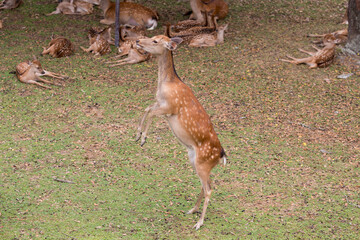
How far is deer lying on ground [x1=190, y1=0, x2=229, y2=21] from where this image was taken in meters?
10.6

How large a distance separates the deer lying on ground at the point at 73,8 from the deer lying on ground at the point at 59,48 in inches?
80.4

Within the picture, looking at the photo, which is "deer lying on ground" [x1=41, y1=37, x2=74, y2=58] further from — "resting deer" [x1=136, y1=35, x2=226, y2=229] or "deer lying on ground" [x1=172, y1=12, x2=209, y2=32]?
"resting deer" [x1=136, y1=35, x2=226, y2=229]

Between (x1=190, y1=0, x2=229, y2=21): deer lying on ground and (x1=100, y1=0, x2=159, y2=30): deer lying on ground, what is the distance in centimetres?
79

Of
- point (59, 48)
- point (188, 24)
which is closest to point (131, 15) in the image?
point (188, 24)

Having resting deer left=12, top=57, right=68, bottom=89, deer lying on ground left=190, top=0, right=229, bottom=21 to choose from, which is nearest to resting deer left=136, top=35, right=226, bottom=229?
resting deer left=12, top=57, right=68, bottom=89

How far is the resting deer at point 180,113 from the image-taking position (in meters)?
4.96

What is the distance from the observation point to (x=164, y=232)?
4.96 metres

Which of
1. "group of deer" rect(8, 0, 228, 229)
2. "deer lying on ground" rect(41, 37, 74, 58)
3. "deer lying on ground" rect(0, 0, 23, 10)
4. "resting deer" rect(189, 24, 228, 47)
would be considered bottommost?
"resting deer" rect(189, 24, 228, 47)

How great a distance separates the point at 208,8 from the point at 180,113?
6.29 m

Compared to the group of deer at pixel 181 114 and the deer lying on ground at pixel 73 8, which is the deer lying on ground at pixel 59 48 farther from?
the group of deer at pixel 181 114

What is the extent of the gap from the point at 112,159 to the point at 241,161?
1583 mm

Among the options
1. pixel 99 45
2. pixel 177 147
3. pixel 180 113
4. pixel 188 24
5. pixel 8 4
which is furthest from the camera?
pixel 8 4

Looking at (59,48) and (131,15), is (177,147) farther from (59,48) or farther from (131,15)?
(131,15)

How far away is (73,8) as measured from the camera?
1087cm
